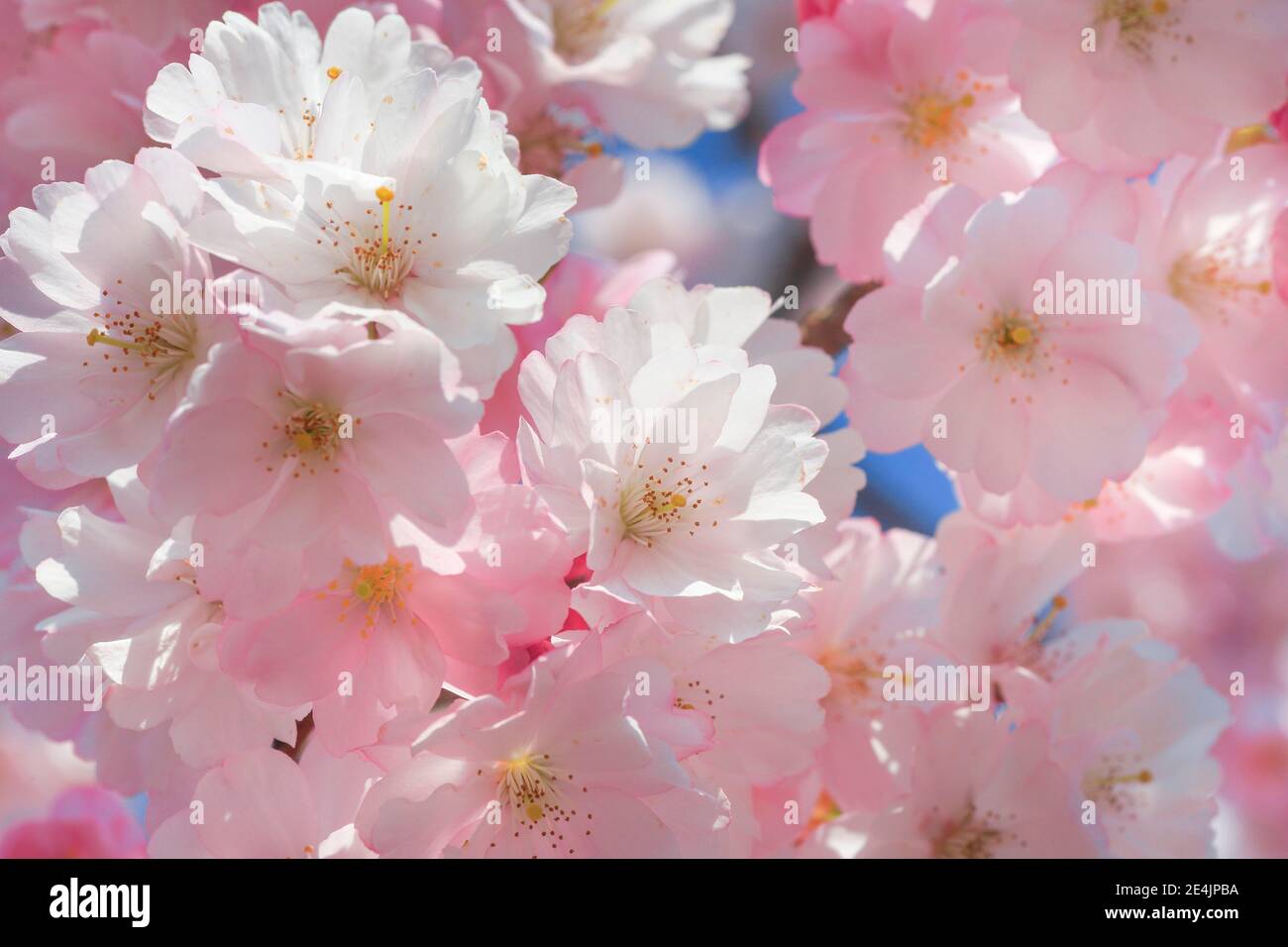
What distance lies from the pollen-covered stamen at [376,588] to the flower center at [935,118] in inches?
25.7

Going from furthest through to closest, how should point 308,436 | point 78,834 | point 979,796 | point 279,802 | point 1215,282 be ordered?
point 78,834, point 1215,282, point 979,796, point 279,802, point 308,436

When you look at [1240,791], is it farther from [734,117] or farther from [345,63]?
[345,63]

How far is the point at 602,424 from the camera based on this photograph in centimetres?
71

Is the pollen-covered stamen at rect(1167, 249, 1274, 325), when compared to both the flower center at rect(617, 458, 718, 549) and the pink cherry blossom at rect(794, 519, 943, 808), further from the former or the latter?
the flower center at rect(617, 458, 718, 549)

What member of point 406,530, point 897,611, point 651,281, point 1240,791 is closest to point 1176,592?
point 1240,791

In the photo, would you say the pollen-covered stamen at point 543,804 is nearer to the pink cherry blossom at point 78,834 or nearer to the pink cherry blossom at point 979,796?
the pink cherry blossom at point 979,796

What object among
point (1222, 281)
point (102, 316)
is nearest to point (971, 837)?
point (1222, 281)

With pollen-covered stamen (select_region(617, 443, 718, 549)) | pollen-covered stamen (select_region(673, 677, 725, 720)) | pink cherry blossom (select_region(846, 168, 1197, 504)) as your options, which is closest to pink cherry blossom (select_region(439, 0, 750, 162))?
pink cherry blossom (select_region(846, 168, 1197, 504))

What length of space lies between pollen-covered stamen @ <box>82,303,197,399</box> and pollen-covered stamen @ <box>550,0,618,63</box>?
20.8 inches

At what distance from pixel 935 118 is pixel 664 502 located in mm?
524

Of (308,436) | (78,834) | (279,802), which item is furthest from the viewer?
(78,834)

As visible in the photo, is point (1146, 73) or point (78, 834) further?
point (78, 834)

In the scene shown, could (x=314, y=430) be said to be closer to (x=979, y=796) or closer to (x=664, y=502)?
(x=664, y=502)
